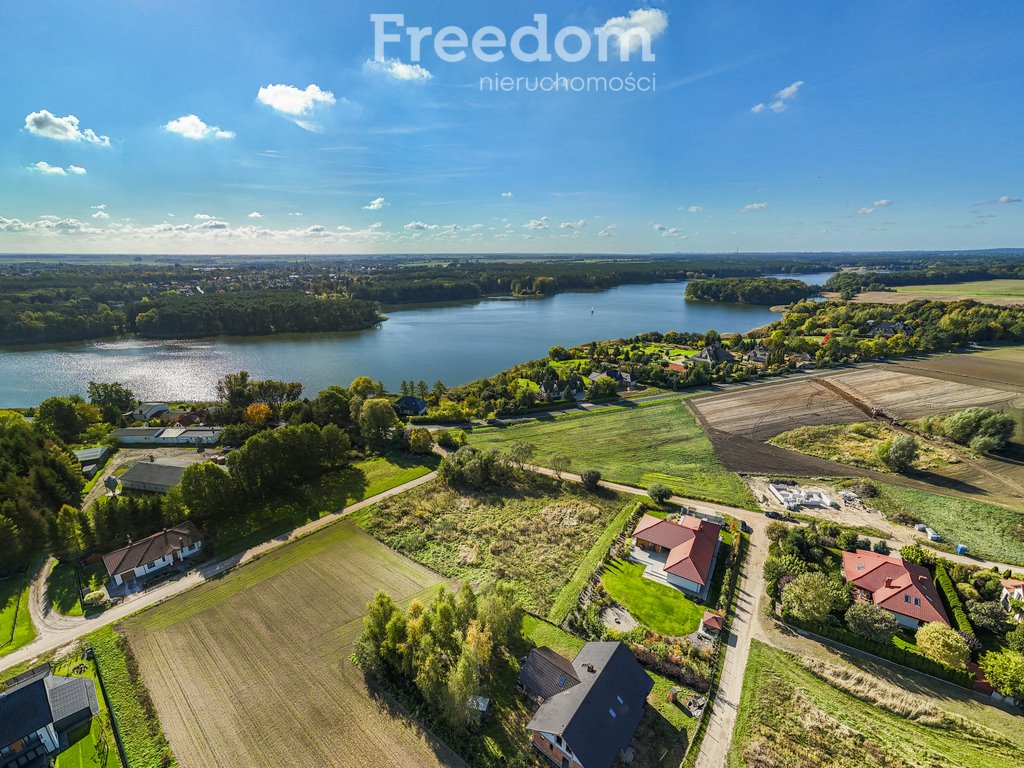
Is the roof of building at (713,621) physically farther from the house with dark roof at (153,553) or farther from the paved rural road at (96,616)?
the house with dark roof at (153,553)

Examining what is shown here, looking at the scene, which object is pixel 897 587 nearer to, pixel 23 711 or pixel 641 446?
pixel 641 446

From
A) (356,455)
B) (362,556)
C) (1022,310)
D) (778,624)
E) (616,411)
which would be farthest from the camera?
(1022,310)

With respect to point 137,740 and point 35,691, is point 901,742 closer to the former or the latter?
point 137,740

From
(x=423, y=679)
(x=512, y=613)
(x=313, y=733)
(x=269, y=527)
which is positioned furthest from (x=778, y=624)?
(x=269, y=527)

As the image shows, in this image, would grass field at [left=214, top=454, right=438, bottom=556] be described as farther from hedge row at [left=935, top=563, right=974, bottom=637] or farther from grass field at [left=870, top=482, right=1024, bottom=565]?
grass field at [left=870, top=482, right=1024, bottom=565]

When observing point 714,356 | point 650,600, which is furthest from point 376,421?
point 714,356

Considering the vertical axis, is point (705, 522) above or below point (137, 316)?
below

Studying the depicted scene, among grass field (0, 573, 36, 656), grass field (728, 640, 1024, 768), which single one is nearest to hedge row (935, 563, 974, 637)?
grass field (728, 640, 1024, 768)
